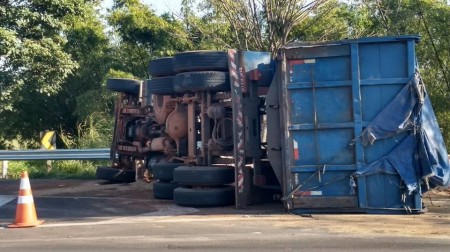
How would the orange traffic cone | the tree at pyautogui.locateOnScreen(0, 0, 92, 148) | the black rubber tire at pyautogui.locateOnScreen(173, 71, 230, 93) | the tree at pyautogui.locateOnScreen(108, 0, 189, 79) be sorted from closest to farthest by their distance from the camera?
1. the orange traffic cone
2. the black rubber tire at pyautogui.locateOnScreen(173, 71, 230, 93)
3. the tree at pyautogui.locateOnScreen(0, 0, 92, 148)
4. the tree at pyautogui.locateOnScreen(108, 0, 189, 79)

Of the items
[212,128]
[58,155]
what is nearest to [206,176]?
[212,128]

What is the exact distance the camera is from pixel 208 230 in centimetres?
991

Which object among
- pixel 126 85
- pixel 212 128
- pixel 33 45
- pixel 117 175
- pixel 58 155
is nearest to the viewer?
pixel 212 128

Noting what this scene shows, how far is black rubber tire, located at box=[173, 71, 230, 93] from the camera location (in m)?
12.3

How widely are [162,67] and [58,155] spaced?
6.96 metres

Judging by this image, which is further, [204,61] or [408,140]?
[204,61]

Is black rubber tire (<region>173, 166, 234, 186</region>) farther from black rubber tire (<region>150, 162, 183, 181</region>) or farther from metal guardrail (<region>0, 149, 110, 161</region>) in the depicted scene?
metal guardrail (<region>0, 149, 110, 161</region>)

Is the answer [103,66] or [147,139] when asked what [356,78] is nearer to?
[147,139]

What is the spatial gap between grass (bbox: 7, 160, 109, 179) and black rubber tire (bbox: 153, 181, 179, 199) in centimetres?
582

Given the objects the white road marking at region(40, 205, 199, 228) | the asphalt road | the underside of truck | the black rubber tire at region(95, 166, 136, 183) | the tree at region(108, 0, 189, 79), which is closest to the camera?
the asphalt road

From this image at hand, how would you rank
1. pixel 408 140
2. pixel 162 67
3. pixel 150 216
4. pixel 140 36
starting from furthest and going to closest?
pixel 140 36 < pixel 162 67 < pixel 150 216 < pixel 408 140

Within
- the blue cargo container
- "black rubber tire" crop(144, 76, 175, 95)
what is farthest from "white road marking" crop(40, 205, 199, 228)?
"black rubber tire" crop(144, 76, 175, 95)

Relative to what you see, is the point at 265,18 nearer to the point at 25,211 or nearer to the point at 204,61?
the point at 204,61

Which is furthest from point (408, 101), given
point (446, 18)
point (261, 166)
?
point (446, 18)
